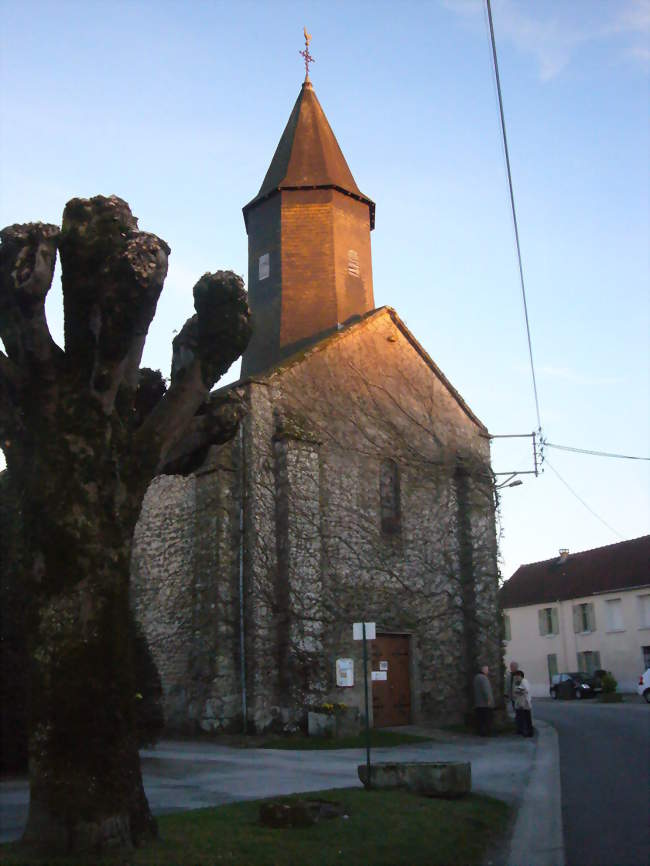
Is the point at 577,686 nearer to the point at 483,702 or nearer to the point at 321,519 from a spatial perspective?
the point at 483,702

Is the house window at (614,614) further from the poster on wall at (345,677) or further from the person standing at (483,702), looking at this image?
the poster on wall at (345,677)

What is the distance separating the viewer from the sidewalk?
25.3ft

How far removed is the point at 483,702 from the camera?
18.3 metres

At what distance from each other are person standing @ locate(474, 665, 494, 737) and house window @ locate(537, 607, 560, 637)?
Result: 93.4 ft

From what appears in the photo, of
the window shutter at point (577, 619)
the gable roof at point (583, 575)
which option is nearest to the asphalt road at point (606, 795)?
the gable roof at point (583, 575)

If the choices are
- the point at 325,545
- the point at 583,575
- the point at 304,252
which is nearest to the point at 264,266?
the point at 304,252

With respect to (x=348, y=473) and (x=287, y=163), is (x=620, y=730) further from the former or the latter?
A: (x=287, y=163)

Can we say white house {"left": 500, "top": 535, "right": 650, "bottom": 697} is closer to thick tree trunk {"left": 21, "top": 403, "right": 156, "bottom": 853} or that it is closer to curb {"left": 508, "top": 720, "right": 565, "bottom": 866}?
curb {"left": 508, "top": 720, "right": 565, "bottom": 866}

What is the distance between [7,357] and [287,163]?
1876 centimetres

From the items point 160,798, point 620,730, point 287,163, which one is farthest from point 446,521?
point 160,798

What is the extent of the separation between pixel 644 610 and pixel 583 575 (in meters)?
5.32

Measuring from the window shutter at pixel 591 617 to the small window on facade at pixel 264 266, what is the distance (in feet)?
93.0

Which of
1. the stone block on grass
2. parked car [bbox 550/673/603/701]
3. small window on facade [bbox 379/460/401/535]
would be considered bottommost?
parked car [bbox 550/673/603/701]

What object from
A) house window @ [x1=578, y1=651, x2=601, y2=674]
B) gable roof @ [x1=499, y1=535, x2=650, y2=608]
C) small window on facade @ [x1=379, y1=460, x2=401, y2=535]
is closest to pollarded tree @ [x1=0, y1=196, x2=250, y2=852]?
small window on facade @ [x1=379, y1=460, x2=401, y2=535]
